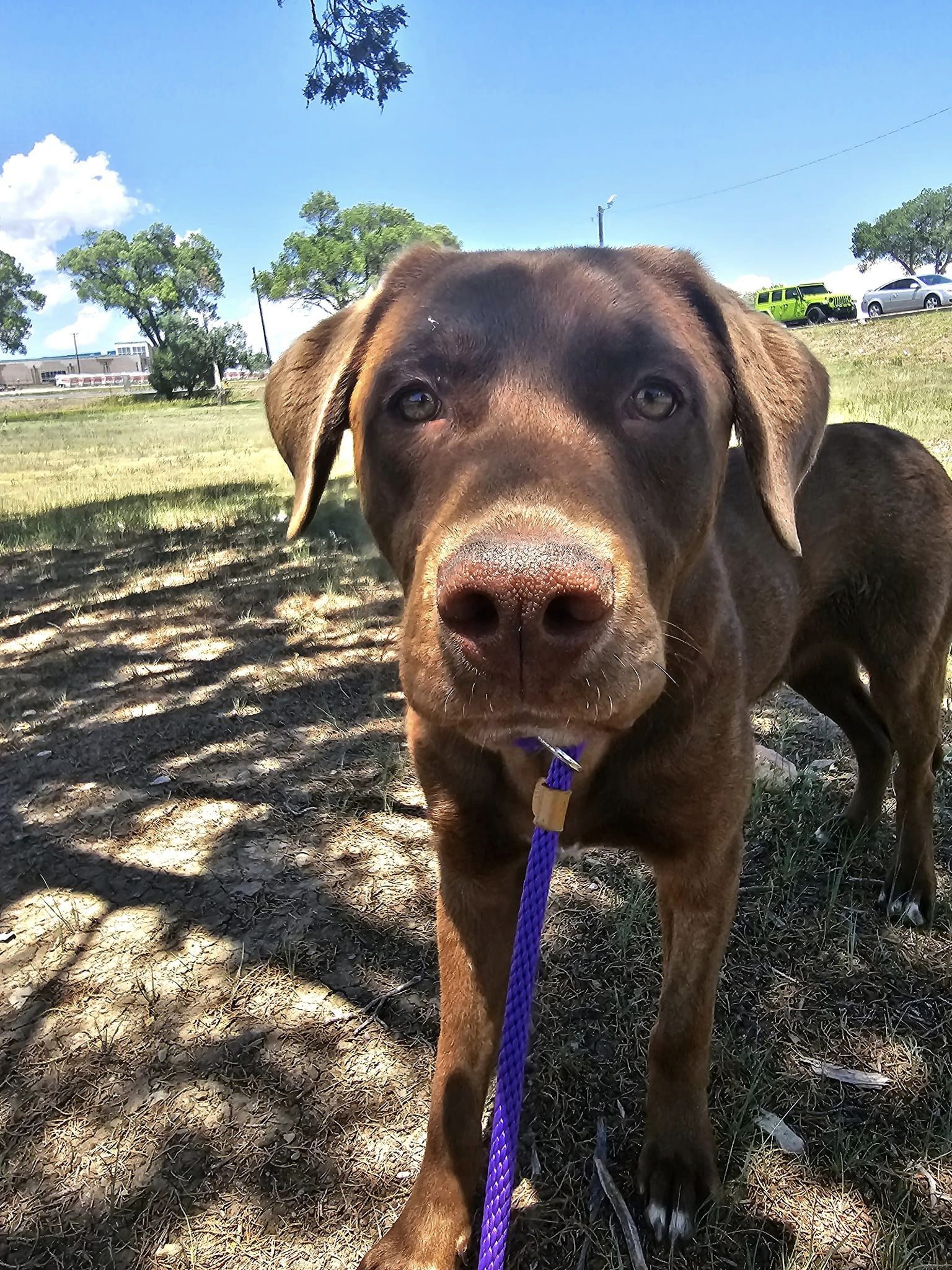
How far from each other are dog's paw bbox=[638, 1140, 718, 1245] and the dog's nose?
1.38 metres

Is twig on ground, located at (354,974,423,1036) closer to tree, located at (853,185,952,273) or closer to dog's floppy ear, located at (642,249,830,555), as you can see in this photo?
dog's floppy ear, located at (642,249,830,555)

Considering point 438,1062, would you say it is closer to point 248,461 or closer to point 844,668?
point 844,668

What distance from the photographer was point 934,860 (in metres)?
2.91

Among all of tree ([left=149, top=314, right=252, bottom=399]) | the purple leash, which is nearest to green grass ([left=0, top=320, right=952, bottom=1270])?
the purple leash

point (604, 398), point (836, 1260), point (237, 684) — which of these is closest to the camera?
point (604, 398)

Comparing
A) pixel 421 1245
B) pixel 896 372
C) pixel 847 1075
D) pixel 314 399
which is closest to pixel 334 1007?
pixel 421 1245

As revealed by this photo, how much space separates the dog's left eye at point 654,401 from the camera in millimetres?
1627

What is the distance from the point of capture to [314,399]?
2.08 m

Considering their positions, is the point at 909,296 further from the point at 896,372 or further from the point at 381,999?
the point at 381,999

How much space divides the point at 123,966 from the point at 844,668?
267cm

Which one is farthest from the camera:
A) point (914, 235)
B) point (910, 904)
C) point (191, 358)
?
point (914, 235)

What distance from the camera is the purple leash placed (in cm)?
153

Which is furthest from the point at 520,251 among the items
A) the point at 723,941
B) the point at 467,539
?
the point at 723,941

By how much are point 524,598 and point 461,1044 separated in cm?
134
